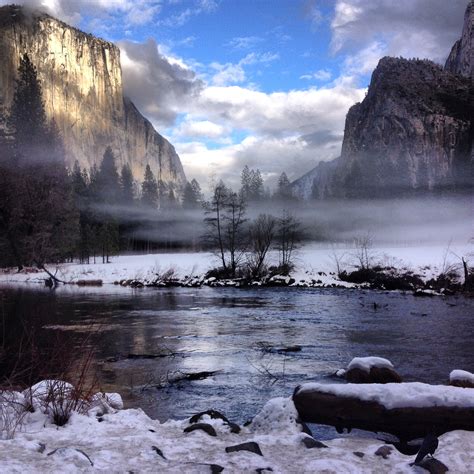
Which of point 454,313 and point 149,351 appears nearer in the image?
point 149,351

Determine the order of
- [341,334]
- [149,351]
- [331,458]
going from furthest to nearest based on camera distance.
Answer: [341,334], [149,351], [331,458]

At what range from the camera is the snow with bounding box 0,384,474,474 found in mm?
5035

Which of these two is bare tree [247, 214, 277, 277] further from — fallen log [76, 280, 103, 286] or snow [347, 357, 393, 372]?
snow [347, 357, 393, 372]

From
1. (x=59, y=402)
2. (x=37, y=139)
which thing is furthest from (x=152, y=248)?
(x=59, y=402)

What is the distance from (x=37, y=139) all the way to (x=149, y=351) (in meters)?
68.3

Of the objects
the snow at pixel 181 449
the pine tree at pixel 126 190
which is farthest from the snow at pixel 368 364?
the pine tree at pixel 126 190

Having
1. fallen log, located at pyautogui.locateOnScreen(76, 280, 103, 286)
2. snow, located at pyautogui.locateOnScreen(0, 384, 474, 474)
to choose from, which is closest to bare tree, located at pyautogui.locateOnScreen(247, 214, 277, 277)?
fallen log, located at pyautogui.locateOnScreen(76, 280, 103, 286)

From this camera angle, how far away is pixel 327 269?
51.2 m

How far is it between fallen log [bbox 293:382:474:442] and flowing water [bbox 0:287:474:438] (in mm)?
1585

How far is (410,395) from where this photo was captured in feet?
23.1

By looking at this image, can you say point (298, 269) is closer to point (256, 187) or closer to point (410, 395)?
point (410, 395)

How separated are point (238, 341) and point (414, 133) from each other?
12224 centimetres

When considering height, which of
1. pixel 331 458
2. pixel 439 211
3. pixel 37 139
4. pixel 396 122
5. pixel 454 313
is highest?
pixel 396 122

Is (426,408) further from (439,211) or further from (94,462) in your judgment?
(439,211)
